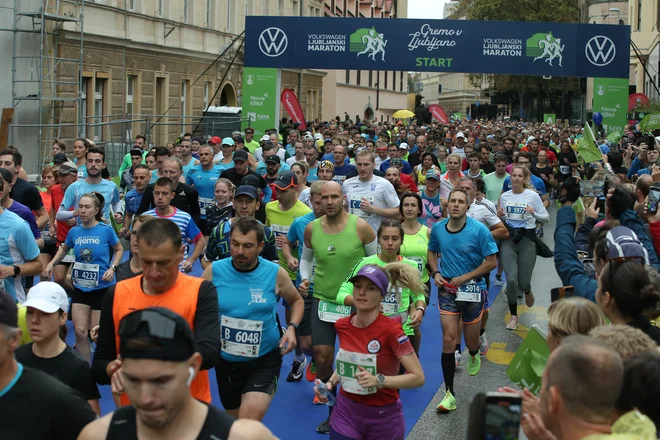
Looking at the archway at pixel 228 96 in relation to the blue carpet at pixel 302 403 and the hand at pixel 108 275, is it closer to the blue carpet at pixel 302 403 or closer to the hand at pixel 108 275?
the blue carpet at pixel 302 403

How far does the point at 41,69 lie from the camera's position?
2173cm

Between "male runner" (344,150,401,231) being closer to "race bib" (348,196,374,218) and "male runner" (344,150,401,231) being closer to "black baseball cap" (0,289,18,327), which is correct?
"race bib" (348,196,374,218)

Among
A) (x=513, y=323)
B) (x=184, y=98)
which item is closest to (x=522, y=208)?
(x=513, y=323)

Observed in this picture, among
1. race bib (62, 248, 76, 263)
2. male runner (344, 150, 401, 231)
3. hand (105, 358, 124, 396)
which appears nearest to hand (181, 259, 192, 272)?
race bib (62, 248, 76, 263)

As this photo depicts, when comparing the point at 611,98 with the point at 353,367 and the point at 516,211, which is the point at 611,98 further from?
the point at 353,367

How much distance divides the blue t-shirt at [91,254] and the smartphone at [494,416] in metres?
6.43

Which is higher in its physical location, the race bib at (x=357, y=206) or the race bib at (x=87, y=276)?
the race bib at (x=357, y=206)

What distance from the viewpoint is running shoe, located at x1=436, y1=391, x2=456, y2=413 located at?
7.93 metres

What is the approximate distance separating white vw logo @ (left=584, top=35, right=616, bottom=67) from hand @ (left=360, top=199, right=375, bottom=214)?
15.4 meters

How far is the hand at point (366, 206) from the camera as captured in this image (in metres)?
9.95

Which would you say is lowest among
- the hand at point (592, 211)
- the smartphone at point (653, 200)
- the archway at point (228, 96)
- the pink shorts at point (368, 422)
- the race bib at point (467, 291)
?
the pink shorts at point (368, 422)

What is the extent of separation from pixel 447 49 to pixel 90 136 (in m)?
9.31

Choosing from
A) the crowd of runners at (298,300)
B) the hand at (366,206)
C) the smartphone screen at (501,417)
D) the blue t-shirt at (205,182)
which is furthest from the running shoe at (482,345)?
the smartphone screen at (501,417)

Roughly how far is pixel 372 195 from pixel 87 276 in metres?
3.22
